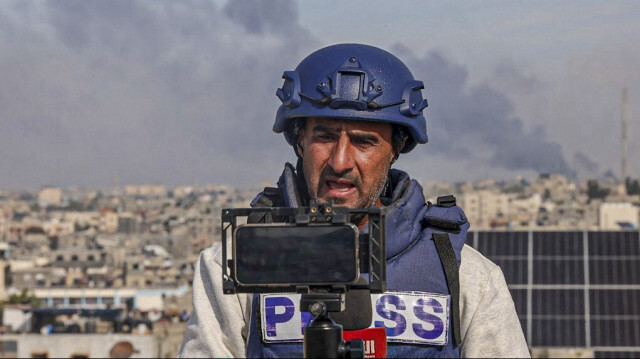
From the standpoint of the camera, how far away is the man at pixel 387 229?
5.31m

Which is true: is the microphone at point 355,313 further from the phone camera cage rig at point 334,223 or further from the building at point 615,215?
the building at point 615,215

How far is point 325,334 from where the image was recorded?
4.36 m

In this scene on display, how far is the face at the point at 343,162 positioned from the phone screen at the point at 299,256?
101 cm

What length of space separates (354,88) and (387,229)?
1.48ft

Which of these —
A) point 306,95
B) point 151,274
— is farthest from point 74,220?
point 306,95

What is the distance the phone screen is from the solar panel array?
46.2 m

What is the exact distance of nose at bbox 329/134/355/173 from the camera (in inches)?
216

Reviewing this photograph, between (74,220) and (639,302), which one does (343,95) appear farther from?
(74,220)

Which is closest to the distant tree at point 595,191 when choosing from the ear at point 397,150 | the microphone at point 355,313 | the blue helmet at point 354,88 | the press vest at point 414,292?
the ear at point 397,150

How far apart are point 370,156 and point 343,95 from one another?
22cm

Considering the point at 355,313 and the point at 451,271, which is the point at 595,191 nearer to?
the point at 451,271

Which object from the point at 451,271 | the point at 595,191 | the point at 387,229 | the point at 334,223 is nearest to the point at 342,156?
the point at 387,229

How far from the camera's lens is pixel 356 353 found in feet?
14.2

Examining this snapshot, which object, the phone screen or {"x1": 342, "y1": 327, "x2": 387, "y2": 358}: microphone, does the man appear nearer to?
{"x1": 342, "y1": 327, "x2": 387, "y2": 358}: microphone
